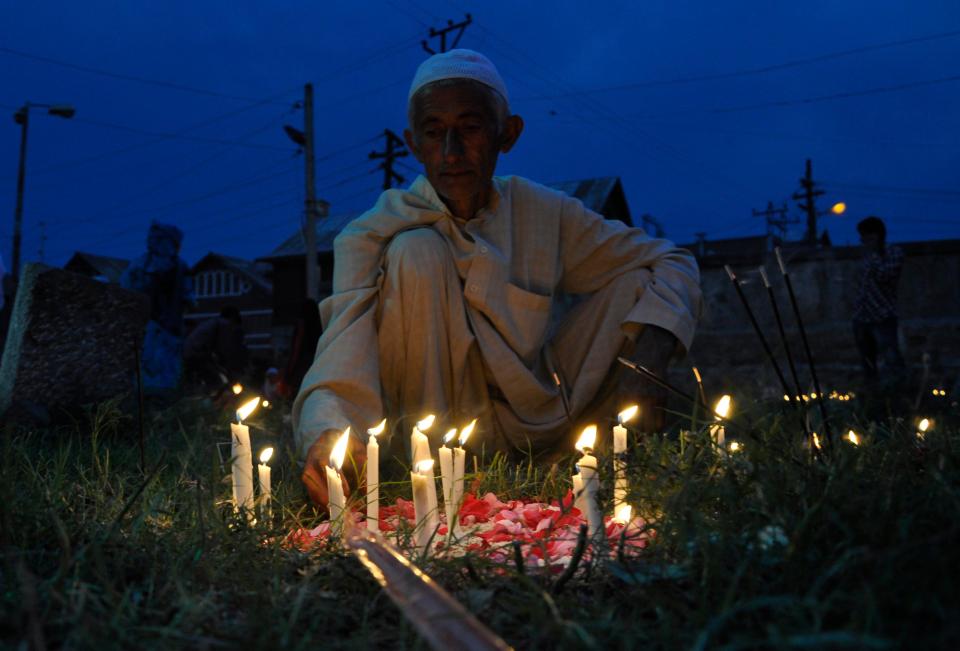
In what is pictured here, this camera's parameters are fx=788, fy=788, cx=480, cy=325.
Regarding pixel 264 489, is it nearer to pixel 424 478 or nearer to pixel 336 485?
pixel 336 485

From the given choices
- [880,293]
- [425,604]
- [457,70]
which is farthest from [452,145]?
[880,293]

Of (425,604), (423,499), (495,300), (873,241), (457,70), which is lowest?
(425,604)

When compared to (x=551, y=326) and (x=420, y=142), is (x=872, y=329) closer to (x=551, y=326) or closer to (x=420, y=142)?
(x=551, y=326)

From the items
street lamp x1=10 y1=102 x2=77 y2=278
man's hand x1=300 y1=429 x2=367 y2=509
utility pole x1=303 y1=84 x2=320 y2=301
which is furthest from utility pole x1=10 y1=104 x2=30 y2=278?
man's hand x1=300 y1=429 x2=367 y2=509

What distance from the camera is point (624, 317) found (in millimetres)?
3025

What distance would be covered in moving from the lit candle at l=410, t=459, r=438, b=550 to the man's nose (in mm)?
1447

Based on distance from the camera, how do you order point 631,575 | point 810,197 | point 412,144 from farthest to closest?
point 810,197 < point 412,144 < point 631,575

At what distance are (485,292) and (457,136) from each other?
1.89 ft

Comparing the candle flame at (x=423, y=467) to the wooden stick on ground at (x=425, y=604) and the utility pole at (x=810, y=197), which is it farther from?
the utility pole at (x=810, y=197)

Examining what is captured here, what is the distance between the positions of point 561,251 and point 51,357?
3.05m

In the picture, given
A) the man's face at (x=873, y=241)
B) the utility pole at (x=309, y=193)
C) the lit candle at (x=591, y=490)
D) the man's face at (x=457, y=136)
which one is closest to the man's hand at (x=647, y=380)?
the man's face at (x=457, y=136)

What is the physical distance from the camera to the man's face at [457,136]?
2.85 metres

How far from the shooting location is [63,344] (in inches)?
177

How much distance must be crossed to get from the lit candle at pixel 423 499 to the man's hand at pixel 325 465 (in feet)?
1.26
